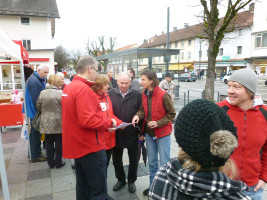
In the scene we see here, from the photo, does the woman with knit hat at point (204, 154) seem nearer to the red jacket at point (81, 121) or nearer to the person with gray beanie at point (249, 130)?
the person with gray beanie at point (249, 130)

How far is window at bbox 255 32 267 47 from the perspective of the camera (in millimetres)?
31281

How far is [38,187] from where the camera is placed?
3.38m

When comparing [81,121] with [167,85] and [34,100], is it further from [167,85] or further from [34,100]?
[167,85]

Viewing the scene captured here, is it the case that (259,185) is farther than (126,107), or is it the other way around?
(126,107)

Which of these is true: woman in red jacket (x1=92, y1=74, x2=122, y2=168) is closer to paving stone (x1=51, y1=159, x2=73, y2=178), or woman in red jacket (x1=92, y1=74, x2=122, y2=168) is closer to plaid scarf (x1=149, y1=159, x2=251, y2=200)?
paving stone (x1=51, y1=159, x2=73, y2=178)

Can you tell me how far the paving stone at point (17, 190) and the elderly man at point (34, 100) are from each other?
3.07 feet

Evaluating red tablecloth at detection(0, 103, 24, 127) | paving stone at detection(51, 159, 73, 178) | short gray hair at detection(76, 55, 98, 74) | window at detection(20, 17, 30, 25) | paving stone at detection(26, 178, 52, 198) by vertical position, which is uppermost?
window at detection(20, 17, 30, 25)

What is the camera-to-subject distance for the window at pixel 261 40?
103 feet

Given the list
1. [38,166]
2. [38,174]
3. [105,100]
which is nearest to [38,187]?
[38,174]

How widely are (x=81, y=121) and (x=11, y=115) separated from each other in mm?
5783

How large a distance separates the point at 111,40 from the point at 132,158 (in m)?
46.1

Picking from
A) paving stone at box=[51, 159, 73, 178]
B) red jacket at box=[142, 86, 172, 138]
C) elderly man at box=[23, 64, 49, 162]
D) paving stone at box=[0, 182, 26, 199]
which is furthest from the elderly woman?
red jacket at box=[142, 86, 172, 138]

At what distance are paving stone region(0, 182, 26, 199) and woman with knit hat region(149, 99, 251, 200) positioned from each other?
3055 millimetres

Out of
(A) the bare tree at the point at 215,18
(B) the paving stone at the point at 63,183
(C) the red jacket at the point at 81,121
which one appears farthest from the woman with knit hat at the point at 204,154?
(A) the bare tree at the point at 215,18
